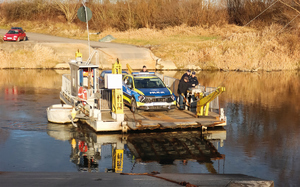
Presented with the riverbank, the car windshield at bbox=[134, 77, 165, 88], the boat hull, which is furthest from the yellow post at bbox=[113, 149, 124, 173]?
the riverbank

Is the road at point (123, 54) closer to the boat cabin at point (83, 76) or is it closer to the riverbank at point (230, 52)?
the riverbank at point (230, 52)

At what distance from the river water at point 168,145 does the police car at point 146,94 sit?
2159 mm

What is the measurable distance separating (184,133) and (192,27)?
160ft

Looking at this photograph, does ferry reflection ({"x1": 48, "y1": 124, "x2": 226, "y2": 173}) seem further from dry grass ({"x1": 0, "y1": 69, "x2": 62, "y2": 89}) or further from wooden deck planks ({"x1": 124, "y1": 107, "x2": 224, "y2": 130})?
dry grass ({"x1": 0, "y1": 69, "x2": 62, "y2": 89})

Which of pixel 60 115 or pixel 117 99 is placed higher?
pixel 117 99

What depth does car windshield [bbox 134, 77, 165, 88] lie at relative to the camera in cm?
2288

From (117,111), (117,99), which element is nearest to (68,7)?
(117,99)

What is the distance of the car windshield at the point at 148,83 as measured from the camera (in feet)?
75.0

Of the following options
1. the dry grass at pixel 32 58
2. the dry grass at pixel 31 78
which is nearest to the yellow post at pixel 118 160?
the dry grass at pixel 31 78

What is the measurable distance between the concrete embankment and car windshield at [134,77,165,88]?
1043 centimetres

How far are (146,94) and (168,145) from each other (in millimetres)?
4450

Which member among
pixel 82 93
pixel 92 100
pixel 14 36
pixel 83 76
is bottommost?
pixel 92 100

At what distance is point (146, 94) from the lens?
2159cm

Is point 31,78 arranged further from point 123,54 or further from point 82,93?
point 82,93
